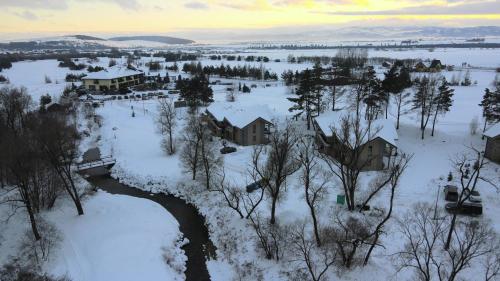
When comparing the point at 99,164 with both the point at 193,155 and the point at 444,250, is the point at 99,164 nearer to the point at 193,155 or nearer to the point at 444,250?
the point at 193,155

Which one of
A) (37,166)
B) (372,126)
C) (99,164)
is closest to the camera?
(37,166)

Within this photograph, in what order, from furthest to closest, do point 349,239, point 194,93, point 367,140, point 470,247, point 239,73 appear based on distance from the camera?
1. point 239,73
2. point 194,93
3. point 367,140
4. point 349,239
5. point 470,247

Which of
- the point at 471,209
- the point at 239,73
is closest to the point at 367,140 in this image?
the point at 471,209

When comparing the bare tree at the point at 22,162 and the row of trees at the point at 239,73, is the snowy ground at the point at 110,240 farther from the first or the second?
the row of trees at the point at 239,73

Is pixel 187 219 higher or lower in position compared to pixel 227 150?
lower

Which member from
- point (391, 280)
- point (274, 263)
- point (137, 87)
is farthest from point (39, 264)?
point (137, 87)

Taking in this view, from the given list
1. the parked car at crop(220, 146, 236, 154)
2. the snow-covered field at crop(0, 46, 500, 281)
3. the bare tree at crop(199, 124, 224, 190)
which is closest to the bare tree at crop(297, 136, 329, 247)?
the snow-covered field at crop(0, 46, 500, 281)

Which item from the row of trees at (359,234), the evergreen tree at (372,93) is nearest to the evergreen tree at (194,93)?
the evergreen tree at (372,93)

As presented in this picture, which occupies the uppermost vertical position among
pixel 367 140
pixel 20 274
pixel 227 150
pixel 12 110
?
pixel 12 110
